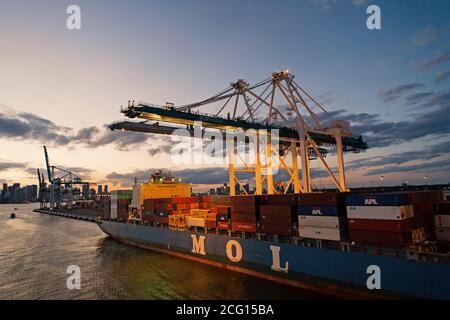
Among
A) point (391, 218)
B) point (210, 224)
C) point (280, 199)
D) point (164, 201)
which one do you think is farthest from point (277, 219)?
point (164, 201)

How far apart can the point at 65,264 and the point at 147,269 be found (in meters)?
10.2

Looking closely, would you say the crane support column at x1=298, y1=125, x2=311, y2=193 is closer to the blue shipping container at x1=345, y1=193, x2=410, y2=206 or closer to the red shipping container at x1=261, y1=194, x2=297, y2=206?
the red shipping container at x1=261, y1=194, x2=297, y2=206

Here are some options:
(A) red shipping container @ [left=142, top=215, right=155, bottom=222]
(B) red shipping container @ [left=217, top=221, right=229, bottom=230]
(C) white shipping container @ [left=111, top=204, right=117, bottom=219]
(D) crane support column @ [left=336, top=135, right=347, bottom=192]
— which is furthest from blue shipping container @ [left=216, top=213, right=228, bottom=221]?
(C) white shipping container @ [left=111, top=204, right=117, bottom=219]

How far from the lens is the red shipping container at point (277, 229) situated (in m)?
20.5

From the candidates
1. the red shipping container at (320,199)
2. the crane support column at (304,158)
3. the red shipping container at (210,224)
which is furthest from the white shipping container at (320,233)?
the crane support column at (304,158)

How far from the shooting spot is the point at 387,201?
15883 mm

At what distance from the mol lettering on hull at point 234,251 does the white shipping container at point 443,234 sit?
10.2m

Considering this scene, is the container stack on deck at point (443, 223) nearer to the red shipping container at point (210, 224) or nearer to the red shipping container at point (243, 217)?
the red shipping container at point (243, 217)

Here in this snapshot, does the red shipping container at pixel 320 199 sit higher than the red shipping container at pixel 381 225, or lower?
higher

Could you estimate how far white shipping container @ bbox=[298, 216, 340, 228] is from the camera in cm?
1816

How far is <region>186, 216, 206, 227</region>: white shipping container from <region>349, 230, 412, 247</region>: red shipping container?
15.2 m
